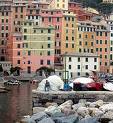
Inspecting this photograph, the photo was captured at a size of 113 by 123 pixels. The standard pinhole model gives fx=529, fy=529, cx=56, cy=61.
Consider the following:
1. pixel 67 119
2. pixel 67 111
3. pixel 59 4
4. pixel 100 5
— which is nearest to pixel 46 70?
pixel 59 4

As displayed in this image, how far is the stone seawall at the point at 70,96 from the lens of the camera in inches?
1086

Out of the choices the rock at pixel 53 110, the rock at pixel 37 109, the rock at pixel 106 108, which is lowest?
the rock at pixel 37 109

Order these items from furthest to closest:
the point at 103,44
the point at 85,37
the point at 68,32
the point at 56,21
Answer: the point at 103,44 < the point at 85,37 < the point at 68,32 < the point at 56,21

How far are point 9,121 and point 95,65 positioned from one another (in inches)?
2165

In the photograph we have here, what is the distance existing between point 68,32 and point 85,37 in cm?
349

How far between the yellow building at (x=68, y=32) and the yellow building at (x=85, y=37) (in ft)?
4.26

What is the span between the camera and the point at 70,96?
90.7 feet

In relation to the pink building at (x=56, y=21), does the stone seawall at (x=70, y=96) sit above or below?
below

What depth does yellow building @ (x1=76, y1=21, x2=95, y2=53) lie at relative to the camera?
81.6 meters

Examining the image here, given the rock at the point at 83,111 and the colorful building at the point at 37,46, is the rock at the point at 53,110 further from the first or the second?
the colorful building at the point at 37,46

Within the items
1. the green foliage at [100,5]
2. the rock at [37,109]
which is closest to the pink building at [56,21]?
the green foliage at [100,5]

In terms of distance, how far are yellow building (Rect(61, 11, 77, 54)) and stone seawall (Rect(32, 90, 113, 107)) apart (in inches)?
2023

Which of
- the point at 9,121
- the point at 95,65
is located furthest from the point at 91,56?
the point at 9,121

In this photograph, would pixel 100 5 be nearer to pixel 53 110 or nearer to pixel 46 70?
pixel 46 70
